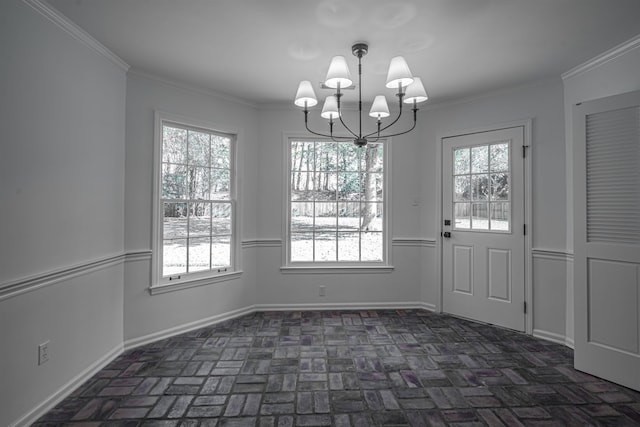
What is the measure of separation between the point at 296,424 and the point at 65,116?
253 centimetres

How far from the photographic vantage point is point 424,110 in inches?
171

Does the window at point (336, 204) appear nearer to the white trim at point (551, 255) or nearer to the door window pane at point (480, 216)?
the door window pane at point (480, 216)

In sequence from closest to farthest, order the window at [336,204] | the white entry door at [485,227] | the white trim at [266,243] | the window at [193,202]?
1. the window at [193,202]
2. the white entry door at [485,227]
3. the white trim at [266,243]
4. the window at [336,204]

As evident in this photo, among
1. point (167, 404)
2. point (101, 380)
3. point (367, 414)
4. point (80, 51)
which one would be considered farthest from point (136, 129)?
point (367, 414)

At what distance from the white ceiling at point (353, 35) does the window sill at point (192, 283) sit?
6.72ft

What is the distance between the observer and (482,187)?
3939 mm

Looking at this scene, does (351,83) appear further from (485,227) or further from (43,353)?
(43,353)

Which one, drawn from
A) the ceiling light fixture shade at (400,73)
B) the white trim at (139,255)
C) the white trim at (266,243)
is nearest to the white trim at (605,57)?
the ceiling light fixture shade at (400,73)

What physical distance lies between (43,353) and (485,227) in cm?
405

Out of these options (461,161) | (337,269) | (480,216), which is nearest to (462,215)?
(480,216)

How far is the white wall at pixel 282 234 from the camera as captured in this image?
4301mm

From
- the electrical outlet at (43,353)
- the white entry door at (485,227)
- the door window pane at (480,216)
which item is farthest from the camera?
the door window pane at (480,216)

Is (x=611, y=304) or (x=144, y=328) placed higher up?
(x=611, y=304)

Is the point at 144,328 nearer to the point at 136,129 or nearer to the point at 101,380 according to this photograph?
the point at 101,380
